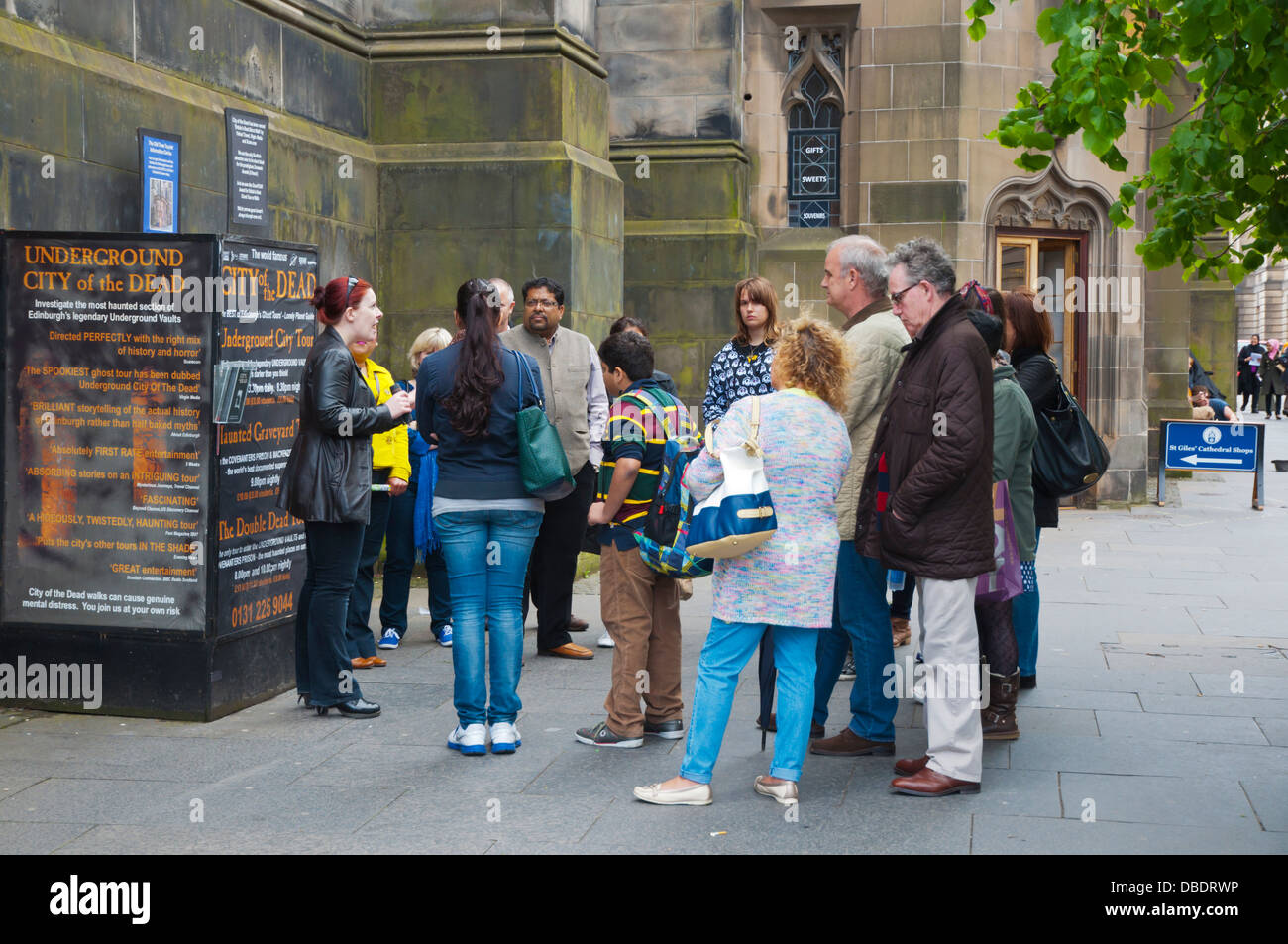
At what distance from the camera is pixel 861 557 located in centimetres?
604

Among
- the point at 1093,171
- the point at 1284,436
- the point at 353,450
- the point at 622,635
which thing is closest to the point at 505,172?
the point at 353,450

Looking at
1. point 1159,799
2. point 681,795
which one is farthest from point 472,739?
point 1159,799

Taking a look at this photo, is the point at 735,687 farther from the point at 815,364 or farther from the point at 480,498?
the point at 480,498

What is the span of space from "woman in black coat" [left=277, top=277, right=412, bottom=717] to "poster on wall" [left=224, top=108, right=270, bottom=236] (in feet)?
7.68

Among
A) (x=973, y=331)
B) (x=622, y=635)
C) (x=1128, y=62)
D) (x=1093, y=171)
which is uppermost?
(x=1093, y=171)

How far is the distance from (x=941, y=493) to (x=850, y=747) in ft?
4.33

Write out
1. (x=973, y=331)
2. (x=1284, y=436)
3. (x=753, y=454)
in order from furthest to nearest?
(x=1284, y=436) < (x=973, y=331) < (x=753, y=454)

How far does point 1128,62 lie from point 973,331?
1.12 meters

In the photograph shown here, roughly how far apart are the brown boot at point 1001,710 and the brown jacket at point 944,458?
3.66 feet

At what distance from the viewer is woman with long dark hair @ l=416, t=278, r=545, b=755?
19.4 feet

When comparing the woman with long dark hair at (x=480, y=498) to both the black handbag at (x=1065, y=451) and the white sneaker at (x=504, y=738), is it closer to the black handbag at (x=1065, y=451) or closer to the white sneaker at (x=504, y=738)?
the white sneaker at (x=504, y=738)

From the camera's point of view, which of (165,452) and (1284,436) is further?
(1284,436)

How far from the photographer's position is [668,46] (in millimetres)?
15641

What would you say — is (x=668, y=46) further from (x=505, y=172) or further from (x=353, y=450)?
(x=353, y=450)
